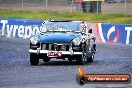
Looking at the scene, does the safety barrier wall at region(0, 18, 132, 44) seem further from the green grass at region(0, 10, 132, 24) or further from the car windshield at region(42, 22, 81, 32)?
the car windshield at region(42, 22, 81, 32)

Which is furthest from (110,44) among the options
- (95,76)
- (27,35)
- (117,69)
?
(95,76)

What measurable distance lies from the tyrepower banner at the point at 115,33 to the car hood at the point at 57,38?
565 inches

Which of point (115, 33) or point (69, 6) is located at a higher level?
point (69, 6)

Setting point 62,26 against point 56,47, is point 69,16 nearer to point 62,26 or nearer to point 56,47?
point 62,26

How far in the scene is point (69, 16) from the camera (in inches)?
2016

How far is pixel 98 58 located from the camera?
78.5ft

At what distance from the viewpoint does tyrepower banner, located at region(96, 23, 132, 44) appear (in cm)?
3416

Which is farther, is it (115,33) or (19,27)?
(19,27)

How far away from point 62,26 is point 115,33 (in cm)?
1384

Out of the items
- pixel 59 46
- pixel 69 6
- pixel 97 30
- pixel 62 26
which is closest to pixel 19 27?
pixel 97 30

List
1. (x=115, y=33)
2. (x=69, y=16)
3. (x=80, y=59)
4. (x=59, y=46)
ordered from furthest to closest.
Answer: (x=69, y=16)
(x=115, y=33)
(x=80, y=59)
(x=59, y=46)

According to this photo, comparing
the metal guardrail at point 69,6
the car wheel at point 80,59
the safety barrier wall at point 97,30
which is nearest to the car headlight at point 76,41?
the car wheel at point 80,59

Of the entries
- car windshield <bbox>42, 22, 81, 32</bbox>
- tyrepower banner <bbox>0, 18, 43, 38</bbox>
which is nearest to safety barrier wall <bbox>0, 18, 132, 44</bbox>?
tyrepower banner <bbox>0, 18, 43, 38</bbox>

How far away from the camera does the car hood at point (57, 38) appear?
64.1ft
